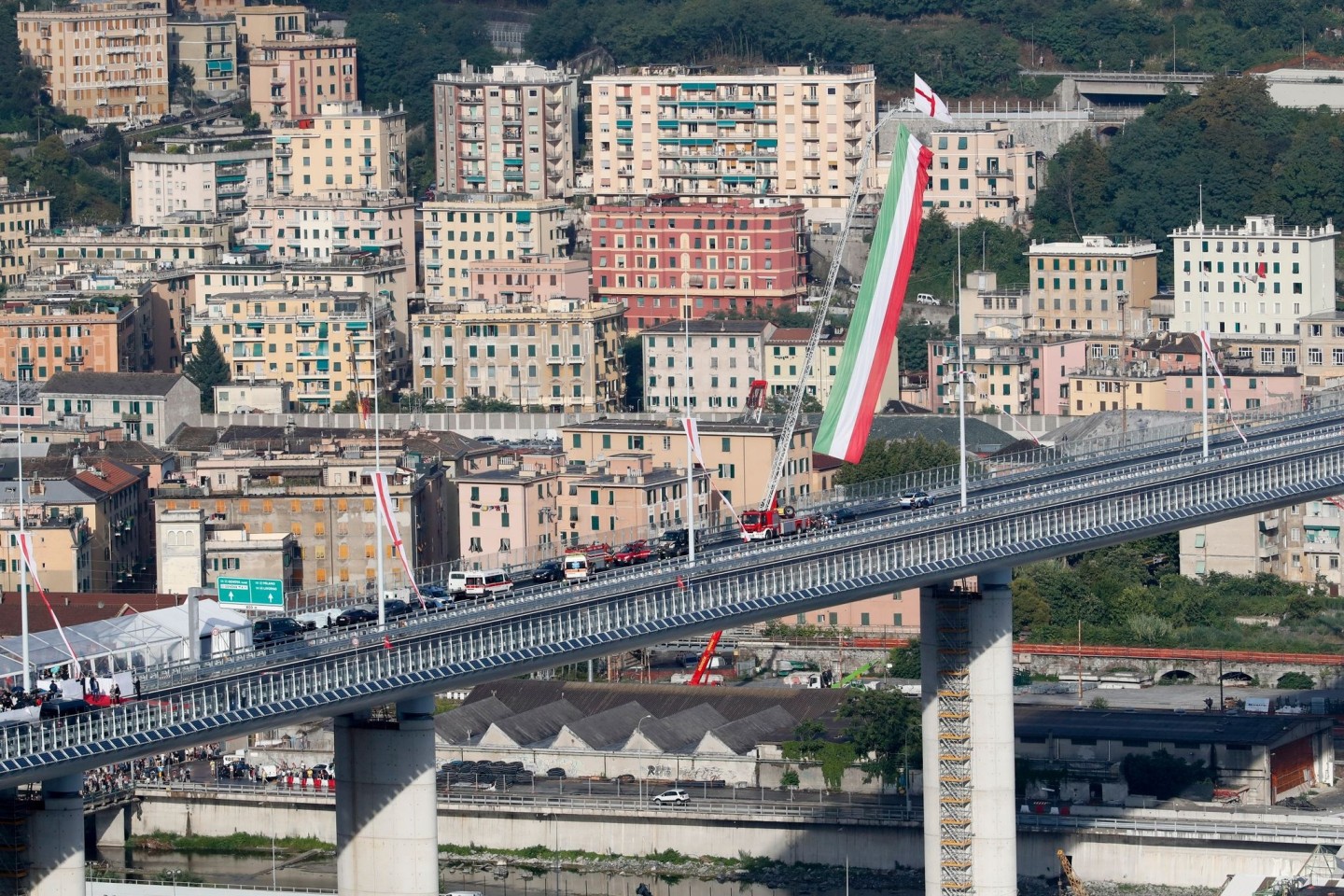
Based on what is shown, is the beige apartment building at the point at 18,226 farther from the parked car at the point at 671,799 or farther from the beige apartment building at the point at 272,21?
the parked car at the point at 671,799

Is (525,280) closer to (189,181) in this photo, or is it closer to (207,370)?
(207,370)

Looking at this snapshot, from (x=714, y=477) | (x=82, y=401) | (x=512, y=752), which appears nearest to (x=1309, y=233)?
(x=714, y=477)

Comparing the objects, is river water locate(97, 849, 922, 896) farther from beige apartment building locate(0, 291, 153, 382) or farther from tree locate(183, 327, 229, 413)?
beige apartment building locate(0, 291, 153, 382)

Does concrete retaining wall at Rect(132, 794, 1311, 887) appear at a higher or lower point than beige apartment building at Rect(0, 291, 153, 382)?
lower

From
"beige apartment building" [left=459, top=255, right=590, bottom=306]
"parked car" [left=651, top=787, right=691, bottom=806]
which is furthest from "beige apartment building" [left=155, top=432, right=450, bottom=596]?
"beige apartment building" [left=459, top=255, right=590, bottom=306]

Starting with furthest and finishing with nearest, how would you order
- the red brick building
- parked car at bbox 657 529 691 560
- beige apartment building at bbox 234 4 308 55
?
beige apartment building at bbox 234 4 308 55
the red brick building
parked car at bbox 657 529 691 560

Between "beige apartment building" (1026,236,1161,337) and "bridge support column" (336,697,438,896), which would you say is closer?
"bridge support column" (336,697,438,896)

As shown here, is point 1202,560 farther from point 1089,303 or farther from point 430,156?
point 430,156

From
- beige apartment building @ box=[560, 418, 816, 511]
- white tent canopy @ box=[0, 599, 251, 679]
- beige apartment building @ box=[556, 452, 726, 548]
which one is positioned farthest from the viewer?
beige apartment building @ box=[560, 418, 816, 511]
